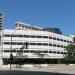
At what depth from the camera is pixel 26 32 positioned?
119875mm

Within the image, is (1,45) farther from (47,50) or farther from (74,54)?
(74,54)

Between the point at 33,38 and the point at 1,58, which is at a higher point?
the point at 33,38

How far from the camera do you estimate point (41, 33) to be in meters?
120

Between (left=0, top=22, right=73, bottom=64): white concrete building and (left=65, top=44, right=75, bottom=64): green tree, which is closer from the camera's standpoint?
(left=0, top=22, right=73, bottom=64): white concrete building

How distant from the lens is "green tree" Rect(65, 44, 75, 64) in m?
118

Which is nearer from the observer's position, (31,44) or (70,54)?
(31,44)

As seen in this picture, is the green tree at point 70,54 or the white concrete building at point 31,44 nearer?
the white concrete building at point 31,44

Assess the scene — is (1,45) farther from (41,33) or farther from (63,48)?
(63,48)

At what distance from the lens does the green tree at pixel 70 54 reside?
118250mm

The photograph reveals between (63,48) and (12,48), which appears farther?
(63,48)

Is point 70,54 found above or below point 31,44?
below

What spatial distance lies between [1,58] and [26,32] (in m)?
13.7

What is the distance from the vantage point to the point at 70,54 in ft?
400

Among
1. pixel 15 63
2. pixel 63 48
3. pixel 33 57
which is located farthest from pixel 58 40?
pixel 15 63
